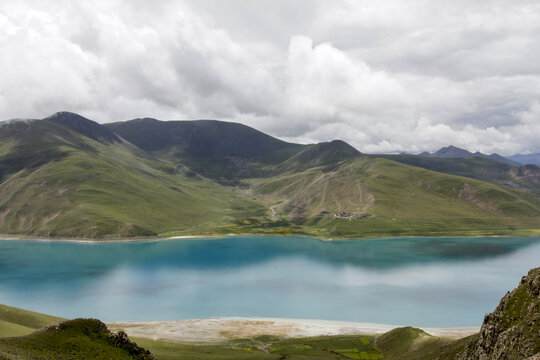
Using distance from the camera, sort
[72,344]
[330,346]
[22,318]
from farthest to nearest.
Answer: [330,346]
[22,318]
[72,344]

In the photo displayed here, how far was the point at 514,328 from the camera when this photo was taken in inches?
1331

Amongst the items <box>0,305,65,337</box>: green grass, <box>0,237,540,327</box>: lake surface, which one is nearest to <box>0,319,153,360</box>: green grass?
<box>0,305,65,337</box>: green grass

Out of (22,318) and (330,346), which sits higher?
(22,318)

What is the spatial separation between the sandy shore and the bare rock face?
49.1 m

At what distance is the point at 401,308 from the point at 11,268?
18794cm

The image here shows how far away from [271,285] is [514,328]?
111 m

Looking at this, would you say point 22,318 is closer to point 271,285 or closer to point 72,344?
point 72,344

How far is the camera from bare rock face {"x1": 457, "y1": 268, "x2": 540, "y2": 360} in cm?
3150

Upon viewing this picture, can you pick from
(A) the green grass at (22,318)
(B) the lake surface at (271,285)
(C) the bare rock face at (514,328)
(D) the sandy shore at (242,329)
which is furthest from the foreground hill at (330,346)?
(B) the lake surface at (271,285)

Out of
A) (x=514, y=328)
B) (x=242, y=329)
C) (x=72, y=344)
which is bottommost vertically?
(x=242, y=329)

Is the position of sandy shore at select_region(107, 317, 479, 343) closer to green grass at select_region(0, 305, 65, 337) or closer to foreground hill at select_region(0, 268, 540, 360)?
foreground hill at select_region(0, 268, 540, 360)

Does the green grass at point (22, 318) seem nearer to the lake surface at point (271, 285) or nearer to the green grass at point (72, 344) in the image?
the lake surface at point (271, 285)

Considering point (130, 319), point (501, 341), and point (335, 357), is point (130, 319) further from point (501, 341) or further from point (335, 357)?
point (501, 341)

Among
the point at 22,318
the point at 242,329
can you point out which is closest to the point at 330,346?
the point at 242,329
